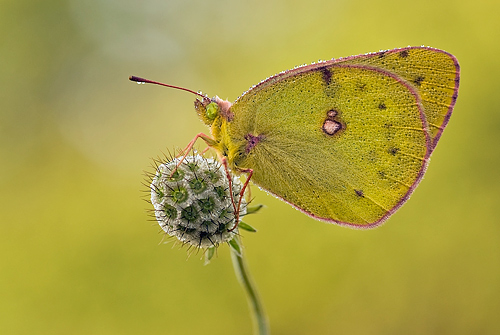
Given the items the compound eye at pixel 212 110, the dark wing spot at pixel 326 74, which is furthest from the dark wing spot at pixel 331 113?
the compound eye at pixel 212 110

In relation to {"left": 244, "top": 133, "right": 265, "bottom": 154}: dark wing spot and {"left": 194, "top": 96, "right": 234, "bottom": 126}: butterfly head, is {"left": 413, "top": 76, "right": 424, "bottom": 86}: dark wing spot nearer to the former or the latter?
{"left": 244, "top": 133, "right": 265, "bottom": 154}: dark wing spot

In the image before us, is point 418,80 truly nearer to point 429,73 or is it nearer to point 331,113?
point 429,73

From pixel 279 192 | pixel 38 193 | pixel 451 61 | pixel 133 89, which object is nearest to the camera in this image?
pixel 451 61

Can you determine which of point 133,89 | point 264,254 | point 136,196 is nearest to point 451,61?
point 264,254

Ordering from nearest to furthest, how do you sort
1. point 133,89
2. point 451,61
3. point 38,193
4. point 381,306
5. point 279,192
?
point 451,61 < point 279,192 < point 381,306 < point 38,193 < point 133,89

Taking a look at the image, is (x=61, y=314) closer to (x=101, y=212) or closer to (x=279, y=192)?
(x=101, y=212)

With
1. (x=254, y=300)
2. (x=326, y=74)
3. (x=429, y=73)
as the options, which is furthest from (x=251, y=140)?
(x=429, y=73)
